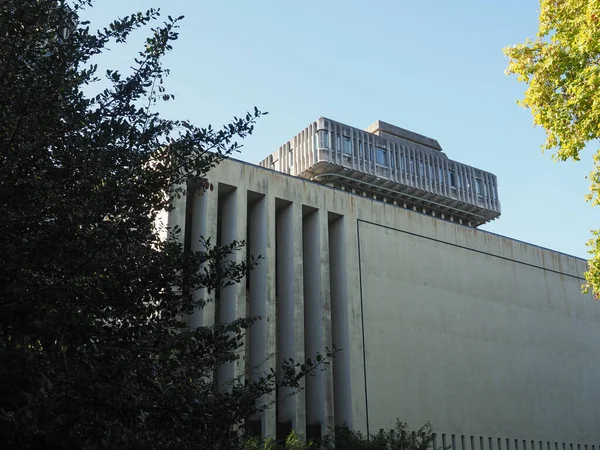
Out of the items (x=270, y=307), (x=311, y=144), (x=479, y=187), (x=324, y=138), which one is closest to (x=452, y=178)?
(x=479, y=187)

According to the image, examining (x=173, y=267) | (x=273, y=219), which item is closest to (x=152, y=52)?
(x=173, y=267)

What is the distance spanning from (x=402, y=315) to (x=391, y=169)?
43005 mm

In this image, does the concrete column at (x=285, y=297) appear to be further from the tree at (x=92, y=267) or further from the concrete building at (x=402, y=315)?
the tree at (x=92, y=267)

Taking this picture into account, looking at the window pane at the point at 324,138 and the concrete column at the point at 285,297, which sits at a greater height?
the window pane at the point at 324,138

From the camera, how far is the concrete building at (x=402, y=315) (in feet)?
97.6

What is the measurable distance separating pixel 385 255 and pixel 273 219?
6693mm

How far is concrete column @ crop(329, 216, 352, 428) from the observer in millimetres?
30828

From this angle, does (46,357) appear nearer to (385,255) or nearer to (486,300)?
(385,255)

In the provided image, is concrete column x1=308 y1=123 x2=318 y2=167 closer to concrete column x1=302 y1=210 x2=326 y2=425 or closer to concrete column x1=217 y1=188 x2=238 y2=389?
concrete column x1=302 y1=210 x2=326 y2=425

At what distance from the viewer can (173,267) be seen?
8.91 metres

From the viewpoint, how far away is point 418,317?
114 feet

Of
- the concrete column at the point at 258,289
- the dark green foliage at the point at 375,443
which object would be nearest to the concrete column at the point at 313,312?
the concrete column at the point at 258,289

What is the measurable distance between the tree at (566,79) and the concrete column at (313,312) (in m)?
14.5

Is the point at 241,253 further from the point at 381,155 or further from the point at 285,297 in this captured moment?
the point at 381,155
